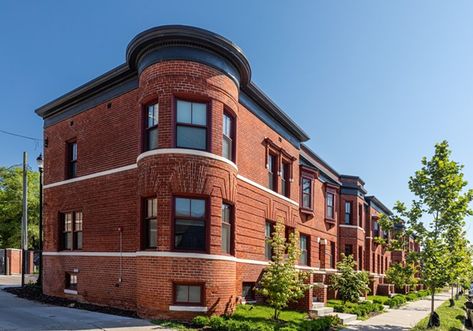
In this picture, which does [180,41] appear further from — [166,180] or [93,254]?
[93,254]

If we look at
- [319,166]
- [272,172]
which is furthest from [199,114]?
[319,166]

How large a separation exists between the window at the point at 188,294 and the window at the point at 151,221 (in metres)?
1.61

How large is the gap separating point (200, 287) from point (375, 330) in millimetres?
6712

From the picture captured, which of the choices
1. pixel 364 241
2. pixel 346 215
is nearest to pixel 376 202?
pixel 364 241

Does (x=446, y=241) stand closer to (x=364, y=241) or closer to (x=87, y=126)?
(x=87, y=126)

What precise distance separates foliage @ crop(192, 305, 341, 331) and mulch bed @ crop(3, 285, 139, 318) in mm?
2842

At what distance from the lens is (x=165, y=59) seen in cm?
1375

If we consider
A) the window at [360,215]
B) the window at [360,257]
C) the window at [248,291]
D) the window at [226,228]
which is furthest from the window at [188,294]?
the window at [360,215]

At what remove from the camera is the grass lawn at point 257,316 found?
12.1 metres

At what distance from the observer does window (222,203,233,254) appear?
573 inches

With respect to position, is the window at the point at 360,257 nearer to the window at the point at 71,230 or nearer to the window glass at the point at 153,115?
the window at the point at 71,230

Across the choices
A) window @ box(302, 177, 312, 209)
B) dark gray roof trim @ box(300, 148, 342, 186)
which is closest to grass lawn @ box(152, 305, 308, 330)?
window @ box(302, 177, 312, 209)

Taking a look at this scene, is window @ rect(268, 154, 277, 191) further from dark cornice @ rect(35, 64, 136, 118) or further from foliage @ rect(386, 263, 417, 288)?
dark cornice @ rect(35, 64, 136, 118)

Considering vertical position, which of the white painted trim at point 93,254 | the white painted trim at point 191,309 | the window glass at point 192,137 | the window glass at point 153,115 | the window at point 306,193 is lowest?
the white painted trim at point 191,309
